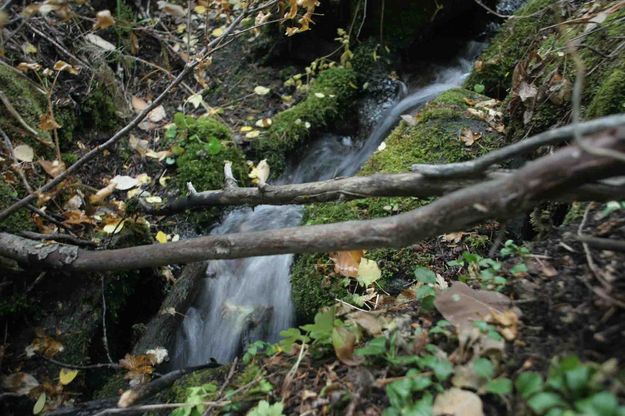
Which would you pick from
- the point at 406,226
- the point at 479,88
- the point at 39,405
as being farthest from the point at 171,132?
the point at 406,226

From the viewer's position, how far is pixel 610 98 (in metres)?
2.52

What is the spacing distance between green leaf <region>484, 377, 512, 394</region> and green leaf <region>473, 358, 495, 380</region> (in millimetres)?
30

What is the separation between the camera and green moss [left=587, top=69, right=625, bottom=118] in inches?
97.8

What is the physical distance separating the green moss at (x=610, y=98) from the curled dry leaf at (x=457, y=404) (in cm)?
194

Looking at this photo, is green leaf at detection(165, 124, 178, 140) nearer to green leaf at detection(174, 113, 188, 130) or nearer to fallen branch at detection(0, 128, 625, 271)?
green leaf at detection(174, 113, 188, 130)

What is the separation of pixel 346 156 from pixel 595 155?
3655 mm

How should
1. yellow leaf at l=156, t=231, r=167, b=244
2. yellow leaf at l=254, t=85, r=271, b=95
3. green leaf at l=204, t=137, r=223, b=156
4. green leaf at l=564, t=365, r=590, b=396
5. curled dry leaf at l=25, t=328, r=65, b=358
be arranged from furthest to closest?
yellow leaf at l=254, t=85, r=271, b=95 < green leaf at l=204, t=137, r=223, b=156 < yellow leaf at l=156, t=231, r=167, b=244 < curled dry leaf at l=25, t=328, r=65, b=358 < green leaf at l=564, t=365, r=590, b=396

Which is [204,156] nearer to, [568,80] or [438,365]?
[568,80]

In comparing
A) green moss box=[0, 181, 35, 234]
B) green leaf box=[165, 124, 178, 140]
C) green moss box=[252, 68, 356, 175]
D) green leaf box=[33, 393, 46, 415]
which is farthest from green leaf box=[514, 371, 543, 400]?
green leaf box=[165, 124, 178, 140]

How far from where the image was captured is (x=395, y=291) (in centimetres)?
272

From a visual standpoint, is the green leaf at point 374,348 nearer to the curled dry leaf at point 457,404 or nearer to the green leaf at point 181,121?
the curled dry leaf at point 457,404

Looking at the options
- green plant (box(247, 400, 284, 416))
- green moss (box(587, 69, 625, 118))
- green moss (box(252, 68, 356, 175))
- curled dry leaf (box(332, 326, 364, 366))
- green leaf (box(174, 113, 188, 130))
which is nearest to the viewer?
green plant (box(247, 400, 284, 416))

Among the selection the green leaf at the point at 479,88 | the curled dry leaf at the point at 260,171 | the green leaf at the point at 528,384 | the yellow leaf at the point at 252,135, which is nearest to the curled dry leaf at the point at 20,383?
the curled dry leaf at the point at 260,171

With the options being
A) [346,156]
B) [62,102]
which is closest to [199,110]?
[62,102]
